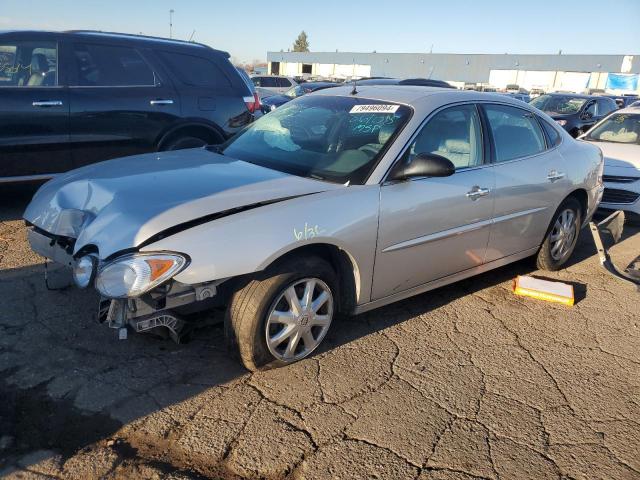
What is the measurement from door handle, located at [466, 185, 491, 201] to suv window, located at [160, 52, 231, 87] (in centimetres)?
391

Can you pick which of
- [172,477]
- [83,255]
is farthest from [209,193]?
[172,477]

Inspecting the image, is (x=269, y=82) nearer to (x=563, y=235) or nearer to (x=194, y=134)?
(x=194, y=134)

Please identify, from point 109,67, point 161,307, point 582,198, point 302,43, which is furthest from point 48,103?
point 302,43

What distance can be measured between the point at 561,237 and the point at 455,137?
6.09 feet

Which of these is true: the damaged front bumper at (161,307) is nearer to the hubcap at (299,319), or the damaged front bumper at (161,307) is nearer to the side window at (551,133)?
the hubcap at (299,319)

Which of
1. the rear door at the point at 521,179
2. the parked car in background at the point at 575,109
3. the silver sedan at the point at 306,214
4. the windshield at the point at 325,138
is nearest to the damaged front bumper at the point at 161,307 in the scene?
the silver sedan at the point at 306,214

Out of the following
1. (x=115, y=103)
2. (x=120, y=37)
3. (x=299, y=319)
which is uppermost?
(x=120, y=37)

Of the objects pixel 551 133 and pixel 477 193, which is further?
pixel 551 133

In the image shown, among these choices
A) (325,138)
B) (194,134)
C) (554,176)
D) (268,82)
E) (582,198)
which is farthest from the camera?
(268,82)

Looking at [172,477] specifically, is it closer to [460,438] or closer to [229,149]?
[460,438]

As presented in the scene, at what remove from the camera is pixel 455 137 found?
405 cm

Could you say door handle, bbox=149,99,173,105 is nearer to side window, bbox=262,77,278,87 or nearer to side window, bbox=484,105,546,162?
side window, bbox=484,105,546,162

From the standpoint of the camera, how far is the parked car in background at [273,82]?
2425cm

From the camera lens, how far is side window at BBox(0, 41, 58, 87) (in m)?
5.57
